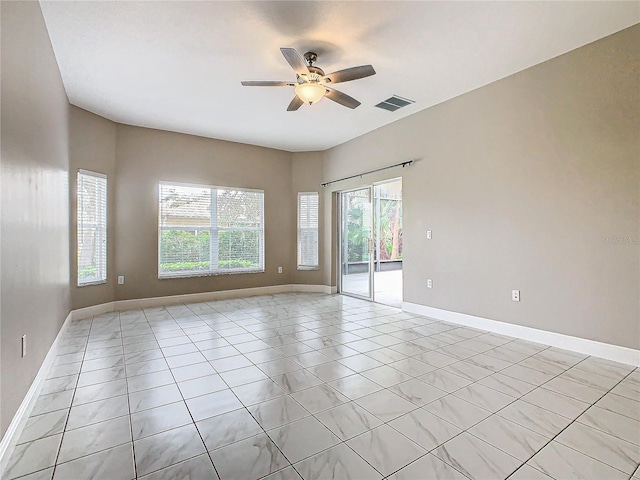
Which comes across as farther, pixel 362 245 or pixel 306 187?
pixel 306 187

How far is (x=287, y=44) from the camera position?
3045mm

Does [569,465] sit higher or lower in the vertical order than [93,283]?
lower

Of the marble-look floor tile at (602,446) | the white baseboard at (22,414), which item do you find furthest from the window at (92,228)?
the marble-look floor tile at (602,446)

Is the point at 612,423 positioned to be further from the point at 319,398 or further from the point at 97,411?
the point at 97,411

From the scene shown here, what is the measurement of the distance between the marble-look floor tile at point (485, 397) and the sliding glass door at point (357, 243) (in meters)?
3.46

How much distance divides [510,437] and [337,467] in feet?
3.46

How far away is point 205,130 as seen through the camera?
5.54 meters

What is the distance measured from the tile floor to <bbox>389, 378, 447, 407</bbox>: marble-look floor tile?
1 centimetres

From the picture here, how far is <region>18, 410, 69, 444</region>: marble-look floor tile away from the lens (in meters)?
1.93

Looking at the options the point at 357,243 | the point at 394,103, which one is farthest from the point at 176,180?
the point at 394,103

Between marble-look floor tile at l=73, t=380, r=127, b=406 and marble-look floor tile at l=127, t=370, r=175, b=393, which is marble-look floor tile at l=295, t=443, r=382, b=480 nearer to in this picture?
marble-look floor tile at l=127, t=370, r=175, b=393

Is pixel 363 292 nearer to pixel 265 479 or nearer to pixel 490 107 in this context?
pixel 490 107

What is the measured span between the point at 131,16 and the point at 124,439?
→ 122 inches

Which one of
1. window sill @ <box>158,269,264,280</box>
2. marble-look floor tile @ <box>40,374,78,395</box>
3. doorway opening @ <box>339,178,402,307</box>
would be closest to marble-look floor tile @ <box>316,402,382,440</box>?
marble-look floor tile @ <box>40,374,78,395</box>
